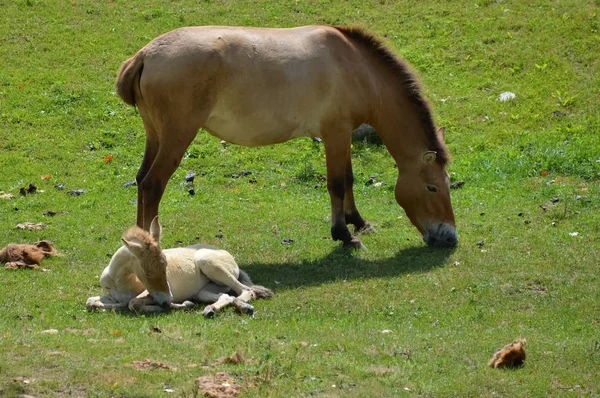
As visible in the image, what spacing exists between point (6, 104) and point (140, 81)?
25.6 feet

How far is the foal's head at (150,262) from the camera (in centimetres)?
933

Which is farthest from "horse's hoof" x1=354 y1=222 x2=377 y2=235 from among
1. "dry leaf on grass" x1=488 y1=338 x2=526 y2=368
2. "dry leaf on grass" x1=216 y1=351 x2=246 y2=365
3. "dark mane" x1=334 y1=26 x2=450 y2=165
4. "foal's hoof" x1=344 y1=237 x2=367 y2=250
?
"dry leaf on grass" x1=216 y1=351 x2=246 y2=365

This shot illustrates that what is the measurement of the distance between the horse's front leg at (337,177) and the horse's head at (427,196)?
35.8 inches

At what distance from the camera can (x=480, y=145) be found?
16.8 metres

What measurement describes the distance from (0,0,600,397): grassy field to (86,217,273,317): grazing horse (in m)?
0.29

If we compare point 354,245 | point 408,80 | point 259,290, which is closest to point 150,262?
point 259,290

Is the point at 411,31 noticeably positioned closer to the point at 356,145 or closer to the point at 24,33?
the point at 356,145

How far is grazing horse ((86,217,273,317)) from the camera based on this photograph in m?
9.39

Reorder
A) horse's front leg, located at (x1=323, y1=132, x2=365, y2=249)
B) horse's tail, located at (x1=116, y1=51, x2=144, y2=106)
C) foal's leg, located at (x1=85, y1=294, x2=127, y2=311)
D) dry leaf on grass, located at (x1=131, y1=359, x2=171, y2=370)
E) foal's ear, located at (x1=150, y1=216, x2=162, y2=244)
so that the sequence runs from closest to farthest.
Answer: dry leaf on grass, located at (x1=131, y1=359, x2=171, y2=370) < foal's leg, located at (x1=85, y1=294, x2=127, y2=311) < foal's ear, located at (x1=150, y1=216, x2=162, y2=244) < horse's tail, located at (x1=116, y1=51, x2=144, y2=106) < horse's front leg, located at (x1=323, y1=132, x2=365, y2=249)

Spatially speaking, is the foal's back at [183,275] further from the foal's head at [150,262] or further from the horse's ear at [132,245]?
the horse's ear at [132,245]

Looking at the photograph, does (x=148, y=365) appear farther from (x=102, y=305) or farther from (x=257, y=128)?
(x=257, y=128)

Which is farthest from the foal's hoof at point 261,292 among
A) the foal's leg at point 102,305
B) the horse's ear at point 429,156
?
the horse's ear at point 429,156

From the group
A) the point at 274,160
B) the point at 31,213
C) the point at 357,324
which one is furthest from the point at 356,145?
the point at 357,324

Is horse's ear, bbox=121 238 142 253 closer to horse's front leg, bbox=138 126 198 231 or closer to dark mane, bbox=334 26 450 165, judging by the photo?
horse's front leg, bbox=138 126 198 231
